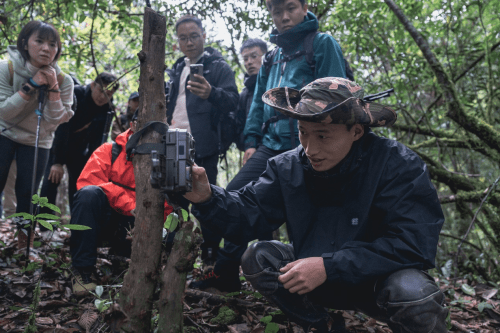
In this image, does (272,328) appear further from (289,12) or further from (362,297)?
(289,12)

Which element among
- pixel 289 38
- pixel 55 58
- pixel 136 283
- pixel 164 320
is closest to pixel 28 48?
pixel 55 58

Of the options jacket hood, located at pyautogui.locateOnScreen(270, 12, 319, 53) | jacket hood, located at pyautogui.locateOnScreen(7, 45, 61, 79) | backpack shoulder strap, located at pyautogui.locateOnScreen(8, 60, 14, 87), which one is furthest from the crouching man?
backpack shoulder strap, located at pyautogui.locateOnScreen(8, 60, 14, 87)

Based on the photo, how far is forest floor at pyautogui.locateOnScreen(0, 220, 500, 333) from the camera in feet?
8.09

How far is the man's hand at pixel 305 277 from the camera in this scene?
2.06 meters

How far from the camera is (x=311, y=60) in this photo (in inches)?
137

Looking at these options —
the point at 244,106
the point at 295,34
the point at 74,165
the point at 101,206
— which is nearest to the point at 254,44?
the point at 244,106

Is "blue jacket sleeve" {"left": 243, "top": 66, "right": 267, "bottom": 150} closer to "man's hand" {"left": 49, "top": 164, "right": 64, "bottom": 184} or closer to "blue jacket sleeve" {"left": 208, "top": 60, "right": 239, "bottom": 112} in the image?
"blue jacket sleeve" {"left": 208, "top": 60, "right": 239, "bottom": 112}

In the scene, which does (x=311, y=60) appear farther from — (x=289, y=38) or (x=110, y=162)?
(x=110, y=162)

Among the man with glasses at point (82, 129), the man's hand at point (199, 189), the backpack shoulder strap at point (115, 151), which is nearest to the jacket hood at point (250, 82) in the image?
the man with glasses at point (82, 129)

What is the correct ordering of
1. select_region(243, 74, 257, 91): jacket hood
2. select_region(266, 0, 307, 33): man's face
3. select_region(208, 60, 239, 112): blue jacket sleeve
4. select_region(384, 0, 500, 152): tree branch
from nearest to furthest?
select_region(266, 0, 307, 33): man's face → select_region(208, 60, 239, 112): blue jacket sleeve → select_region(384, 0, 500, 152): tree branch → select_region(243, 74, 257, 91): jacket hood

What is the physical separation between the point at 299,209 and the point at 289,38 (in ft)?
6.18

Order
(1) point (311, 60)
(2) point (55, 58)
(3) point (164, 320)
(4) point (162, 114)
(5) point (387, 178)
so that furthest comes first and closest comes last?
(2) point (55, 58) < (1) point (311, 60) < (5) point (387, 178) < (4) point (162, 114) < (3) point (164, 320)

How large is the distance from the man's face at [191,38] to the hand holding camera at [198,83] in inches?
23.7

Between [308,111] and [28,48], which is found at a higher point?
[28,48]
